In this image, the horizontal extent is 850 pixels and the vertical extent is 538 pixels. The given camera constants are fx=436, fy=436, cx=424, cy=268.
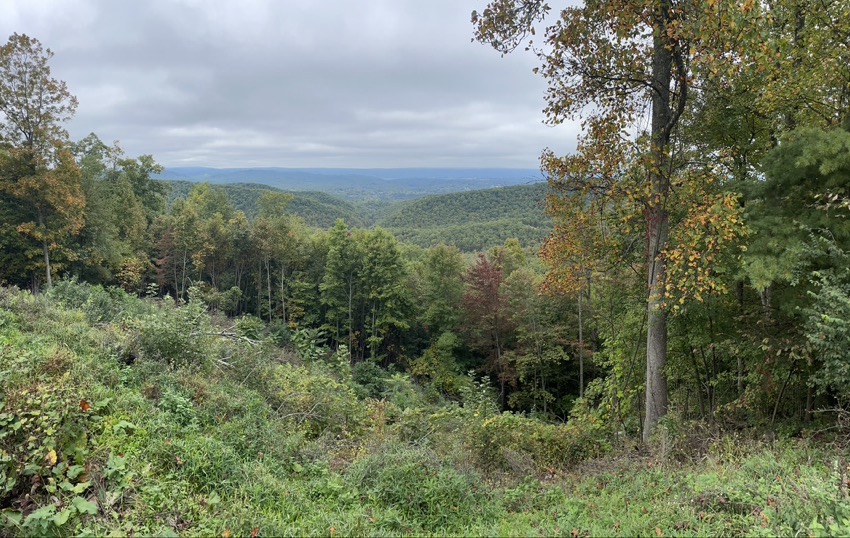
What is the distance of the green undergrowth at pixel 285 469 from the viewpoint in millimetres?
3260

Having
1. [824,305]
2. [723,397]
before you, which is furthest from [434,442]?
[723,397]

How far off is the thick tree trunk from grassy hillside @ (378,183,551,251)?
181 feet

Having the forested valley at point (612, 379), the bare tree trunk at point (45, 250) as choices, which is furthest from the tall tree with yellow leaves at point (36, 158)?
the forested valley at point (612, 379)

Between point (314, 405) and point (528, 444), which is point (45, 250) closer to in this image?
point (314, 405)

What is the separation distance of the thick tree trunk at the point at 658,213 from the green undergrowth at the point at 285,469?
0.97 meters

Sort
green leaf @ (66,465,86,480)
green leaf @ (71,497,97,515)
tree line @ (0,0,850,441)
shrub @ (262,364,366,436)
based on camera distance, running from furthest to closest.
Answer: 1. shrub @ (262,364,366,436)
2. tree line @ (0,0,850,441)
3. green leaf @ (66,465,86,480)
4. green leaf @ (71,497,97,515)

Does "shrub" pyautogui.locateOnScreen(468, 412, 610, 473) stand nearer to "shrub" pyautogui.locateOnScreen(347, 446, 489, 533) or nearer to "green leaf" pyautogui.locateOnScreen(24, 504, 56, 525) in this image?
"shrub" pyautogui.locateOnScreen(347, 446, 489, 533)

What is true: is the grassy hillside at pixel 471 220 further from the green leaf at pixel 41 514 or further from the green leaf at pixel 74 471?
the green leaf at pixel 41 514

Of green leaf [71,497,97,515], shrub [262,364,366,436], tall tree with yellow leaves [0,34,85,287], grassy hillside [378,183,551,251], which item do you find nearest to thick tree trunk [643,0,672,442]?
shrub [262,364,366,436]

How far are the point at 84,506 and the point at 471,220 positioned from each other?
106953 mm

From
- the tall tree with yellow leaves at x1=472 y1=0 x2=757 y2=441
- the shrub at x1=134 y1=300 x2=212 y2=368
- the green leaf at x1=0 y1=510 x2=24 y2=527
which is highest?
the tall tree with yellow leaves at x1=472 y1=0 x2=757 y2=441

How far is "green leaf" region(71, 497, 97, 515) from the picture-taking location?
10.1 ft

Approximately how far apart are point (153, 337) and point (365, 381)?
54.9 ft

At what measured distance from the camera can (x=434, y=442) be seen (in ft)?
Result: 19.3
